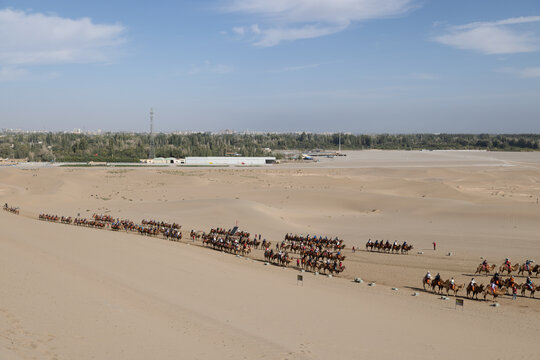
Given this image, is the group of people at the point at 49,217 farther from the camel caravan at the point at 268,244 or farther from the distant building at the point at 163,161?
the distant building at the point at 163,161

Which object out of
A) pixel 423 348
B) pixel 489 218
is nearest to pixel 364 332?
pixel 423 348

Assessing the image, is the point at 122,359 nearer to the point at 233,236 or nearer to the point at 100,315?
the point at 100,315

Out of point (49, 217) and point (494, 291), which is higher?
point (494, 291)

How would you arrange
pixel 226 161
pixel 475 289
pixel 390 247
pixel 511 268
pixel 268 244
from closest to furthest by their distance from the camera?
pixel 475 289
pixel 511 268
pixel 390 247
pixel 268 244
pixel 226 161

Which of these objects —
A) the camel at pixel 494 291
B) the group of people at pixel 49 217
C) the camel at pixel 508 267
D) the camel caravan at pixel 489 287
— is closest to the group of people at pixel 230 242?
the camel caravan at pixel 489 287

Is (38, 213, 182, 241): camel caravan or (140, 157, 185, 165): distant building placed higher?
(140, 157, 185, 165): distant building

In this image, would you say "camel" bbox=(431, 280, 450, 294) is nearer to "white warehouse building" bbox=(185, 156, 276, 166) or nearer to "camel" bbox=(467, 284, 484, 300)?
"camel" bbox=(467, 284, 484, 300)

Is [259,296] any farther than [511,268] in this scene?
No

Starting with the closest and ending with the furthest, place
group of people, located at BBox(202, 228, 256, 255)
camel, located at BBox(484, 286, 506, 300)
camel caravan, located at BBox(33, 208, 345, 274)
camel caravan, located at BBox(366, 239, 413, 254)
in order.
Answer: camel, located at BBox(484, 286, 506, 300), camel caravan, located at BBox(33, 208, 345, 274), camel caravan, located at BBox(366, 239, 413, 254), group of people, located at BBox(202, 228, 256, 255)

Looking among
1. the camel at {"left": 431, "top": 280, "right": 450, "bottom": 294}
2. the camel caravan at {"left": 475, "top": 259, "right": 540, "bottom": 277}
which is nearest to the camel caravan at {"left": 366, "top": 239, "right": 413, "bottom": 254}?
the camel caravan at {"left": 475, "top": 259, "right": 540, "bottom": 277}

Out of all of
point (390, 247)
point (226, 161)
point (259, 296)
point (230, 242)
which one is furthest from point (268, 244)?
point (226, 161)

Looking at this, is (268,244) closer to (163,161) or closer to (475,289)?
(475,289)
